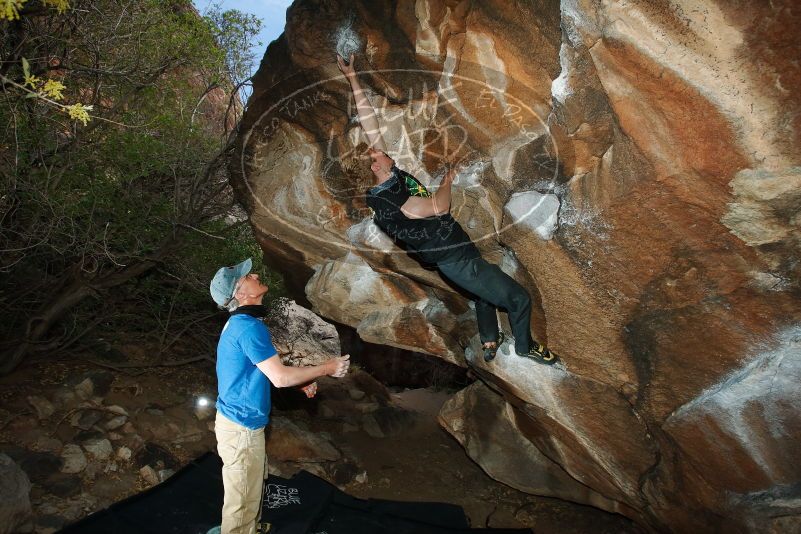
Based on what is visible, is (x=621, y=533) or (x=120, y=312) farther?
(x=120, y=312)

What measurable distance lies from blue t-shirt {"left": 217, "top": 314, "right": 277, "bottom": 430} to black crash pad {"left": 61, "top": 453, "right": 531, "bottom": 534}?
180cm

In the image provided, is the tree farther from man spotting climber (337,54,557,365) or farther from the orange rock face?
man spotting climber (337,54,557,365)

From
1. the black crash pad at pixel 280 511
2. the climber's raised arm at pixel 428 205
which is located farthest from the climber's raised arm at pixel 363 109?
the black crash pad at pixel 280 511

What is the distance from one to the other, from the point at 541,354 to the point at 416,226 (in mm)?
1594

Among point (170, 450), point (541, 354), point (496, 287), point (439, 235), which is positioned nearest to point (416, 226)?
point (439, 235)

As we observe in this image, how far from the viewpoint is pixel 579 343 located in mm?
4219

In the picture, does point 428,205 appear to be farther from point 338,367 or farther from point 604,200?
point 338,367

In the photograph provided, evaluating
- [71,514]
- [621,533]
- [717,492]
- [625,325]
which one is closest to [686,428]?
[717,492]

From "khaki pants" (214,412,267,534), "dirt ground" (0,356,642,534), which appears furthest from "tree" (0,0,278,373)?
"khaki pants" (214,412,267,534)

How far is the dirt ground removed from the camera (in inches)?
192

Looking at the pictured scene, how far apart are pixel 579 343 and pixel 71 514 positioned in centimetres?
469

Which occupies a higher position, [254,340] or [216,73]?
[216,73]

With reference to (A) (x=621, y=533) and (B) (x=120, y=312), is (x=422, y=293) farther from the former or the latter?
(B) (x=120, y=312)

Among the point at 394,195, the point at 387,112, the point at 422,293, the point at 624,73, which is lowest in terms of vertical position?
the point at 422,293
